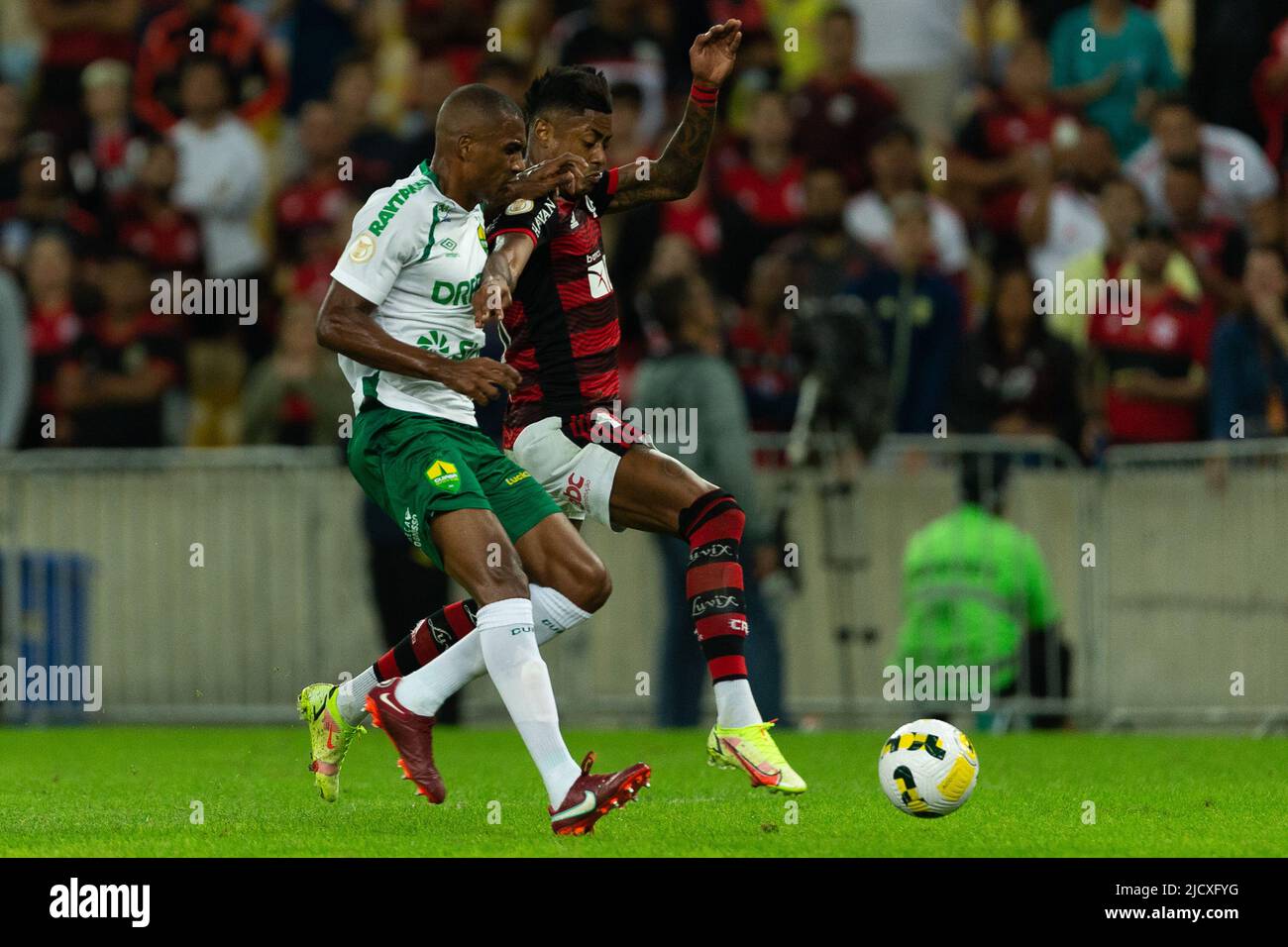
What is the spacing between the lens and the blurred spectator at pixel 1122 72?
1680cm

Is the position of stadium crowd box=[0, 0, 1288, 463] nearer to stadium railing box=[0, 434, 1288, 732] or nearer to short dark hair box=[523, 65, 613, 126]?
stadium railing box=[0, 434, 1288, 732]

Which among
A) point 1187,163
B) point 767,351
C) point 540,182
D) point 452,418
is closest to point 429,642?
point 452,418

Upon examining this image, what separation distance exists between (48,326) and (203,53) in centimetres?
278

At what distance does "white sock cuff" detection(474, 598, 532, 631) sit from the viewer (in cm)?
746

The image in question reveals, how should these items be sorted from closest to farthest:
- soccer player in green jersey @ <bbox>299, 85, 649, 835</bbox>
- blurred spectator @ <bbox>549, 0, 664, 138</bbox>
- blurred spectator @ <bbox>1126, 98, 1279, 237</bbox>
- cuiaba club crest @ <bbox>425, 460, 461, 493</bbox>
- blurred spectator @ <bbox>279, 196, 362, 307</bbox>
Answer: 1. soccer player in green jersey @ <bbox>299, 85, 649, 835</bbox>
2. cuiaba club crest @ <bbox>425, 460, 461, 493</bbox>
3. blurred spectator @ <bbox>1126, 98, 1279, 237</bbox>
4. blurred spectator @ <bbox>279, 196, 362, 307</bbox>
5. blurred spectator @ <bbox>549, 0, 664, 138</bbox>

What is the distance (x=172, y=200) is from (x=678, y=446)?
571cm

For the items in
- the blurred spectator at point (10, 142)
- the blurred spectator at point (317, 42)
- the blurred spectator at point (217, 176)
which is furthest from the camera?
the blurred spectator at point (317, 42)

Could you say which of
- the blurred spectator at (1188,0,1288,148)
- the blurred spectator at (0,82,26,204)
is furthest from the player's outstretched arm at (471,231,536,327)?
the blurred spectator at (0,82,26,204)

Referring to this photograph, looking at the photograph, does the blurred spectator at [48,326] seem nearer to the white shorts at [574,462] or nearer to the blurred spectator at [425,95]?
the blurred spectator at [425,95]

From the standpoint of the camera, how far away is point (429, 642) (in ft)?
28.5

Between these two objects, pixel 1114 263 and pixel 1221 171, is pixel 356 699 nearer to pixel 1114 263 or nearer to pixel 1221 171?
pixel 1114 263

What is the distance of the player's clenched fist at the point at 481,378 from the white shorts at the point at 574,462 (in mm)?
1230

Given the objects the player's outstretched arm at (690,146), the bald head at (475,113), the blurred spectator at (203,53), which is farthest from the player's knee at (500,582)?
the blurred spectator at (203,53)

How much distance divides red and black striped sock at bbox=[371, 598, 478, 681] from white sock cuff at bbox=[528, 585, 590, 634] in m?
0.36
